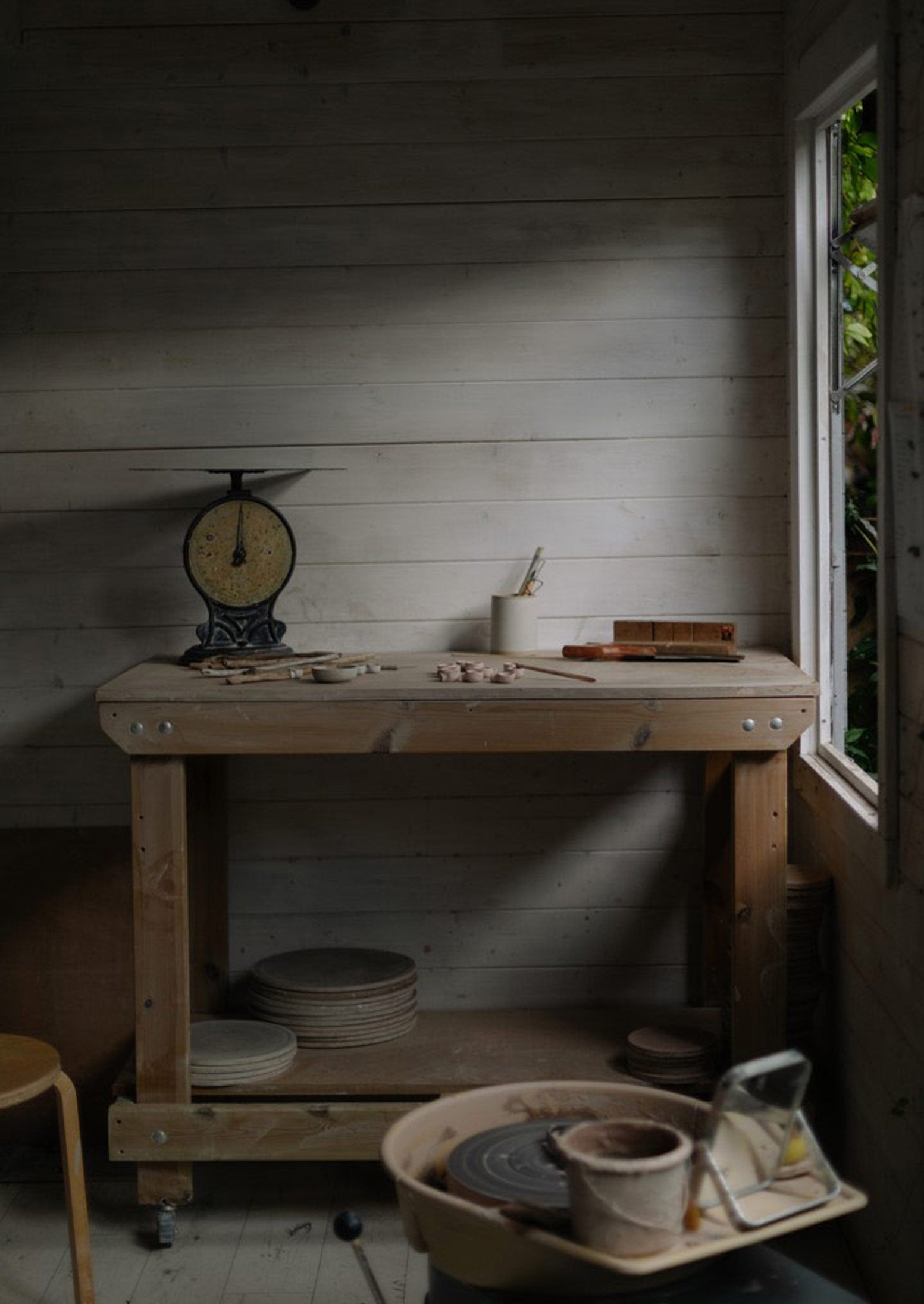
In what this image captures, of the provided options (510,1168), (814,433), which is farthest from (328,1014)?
(814,433)

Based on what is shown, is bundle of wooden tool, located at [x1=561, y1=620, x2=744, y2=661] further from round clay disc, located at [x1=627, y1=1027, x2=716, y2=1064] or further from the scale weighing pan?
the scale weighing pan

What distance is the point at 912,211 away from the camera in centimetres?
243

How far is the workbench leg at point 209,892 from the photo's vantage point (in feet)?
12.1

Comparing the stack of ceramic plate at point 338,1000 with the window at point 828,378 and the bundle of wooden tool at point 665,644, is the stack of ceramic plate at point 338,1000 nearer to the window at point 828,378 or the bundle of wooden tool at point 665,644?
the bundle of wooden tool at point 665,644

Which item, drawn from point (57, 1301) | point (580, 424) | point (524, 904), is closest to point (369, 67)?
point (580, 424)

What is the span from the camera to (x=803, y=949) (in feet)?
10.7

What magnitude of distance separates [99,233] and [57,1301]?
2338 millimetres

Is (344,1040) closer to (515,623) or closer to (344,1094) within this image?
(344,1094)

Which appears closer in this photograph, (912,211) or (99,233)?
(912,211)

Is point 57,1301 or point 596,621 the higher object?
point 596,621

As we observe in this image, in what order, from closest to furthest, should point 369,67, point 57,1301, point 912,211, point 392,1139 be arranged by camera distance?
1. point 392,1139
2. point 912,211
3. point 57,1301
4. point 369,67

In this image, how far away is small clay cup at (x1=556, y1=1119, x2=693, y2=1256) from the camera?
62.8 inches

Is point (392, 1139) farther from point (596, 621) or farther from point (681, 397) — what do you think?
point (681, 397)

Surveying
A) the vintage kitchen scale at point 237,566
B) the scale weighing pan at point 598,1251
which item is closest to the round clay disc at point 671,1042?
the vintage kitchen scale at point 237,566
